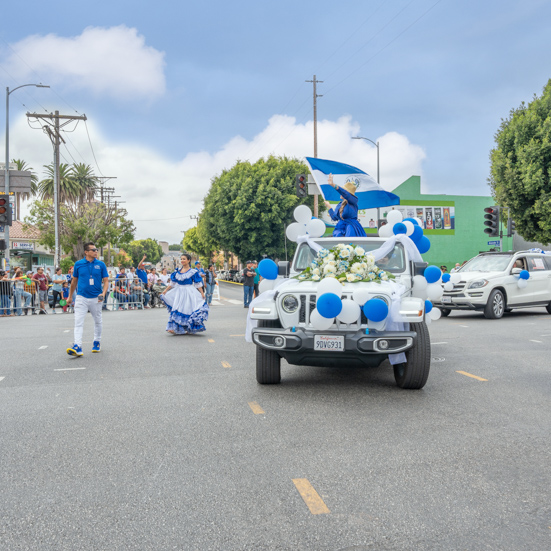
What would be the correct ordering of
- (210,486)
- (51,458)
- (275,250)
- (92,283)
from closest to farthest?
(210,486), (51,458), (92,283), (275,250)

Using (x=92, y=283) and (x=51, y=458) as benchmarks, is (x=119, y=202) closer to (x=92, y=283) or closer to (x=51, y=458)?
(x=92, y=283)

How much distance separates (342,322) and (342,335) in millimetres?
159

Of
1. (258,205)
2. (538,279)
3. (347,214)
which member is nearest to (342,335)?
(347,214)

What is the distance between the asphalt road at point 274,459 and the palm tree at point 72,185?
2389 inches

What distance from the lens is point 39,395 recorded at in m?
6.34

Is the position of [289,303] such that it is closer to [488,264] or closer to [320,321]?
[320,321]

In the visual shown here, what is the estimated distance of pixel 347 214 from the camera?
32.3ft

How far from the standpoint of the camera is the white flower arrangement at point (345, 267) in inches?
256

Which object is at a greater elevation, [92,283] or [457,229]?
[457,229]

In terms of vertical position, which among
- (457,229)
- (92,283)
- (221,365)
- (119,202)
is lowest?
(221,365)

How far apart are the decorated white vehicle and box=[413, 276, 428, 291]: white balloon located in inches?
26.7

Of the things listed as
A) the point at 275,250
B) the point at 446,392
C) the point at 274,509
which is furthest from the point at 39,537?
the point at 275,250

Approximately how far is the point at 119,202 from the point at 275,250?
122 ft

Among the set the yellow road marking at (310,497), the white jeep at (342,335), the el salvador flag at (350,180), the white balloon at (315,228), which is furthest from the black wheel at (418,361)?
Answer: the el salvador flag at (350,180)
